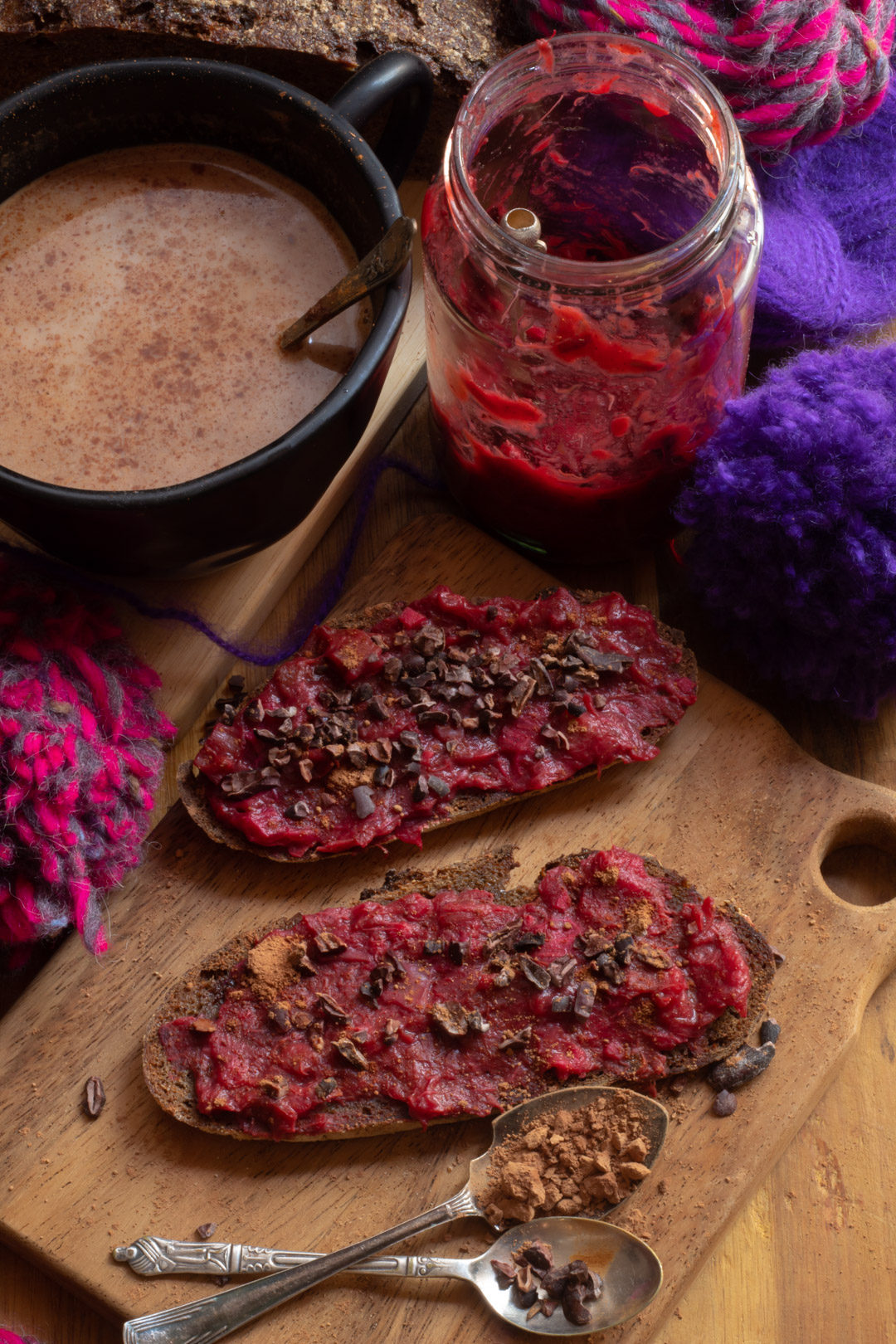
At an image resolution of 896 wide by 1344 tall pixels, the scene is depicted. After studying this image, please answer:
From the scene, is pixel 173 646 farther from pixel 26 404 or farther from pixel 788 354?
pixel 788 354

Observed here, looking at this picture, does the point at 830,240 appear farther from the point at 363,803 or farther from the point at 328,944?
the point at 328,944

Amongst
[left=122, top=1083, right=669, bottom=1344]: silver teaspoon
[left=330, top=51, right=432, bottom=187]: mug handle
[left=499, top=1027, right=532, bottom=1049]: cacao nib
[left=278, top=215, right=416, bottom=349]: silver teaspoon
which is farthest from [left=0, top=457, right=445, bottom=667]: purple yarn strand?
[left=122, top=1083, right=669, bottom=1344]: silver teaspoon

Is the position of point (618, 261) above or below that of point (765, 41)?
below

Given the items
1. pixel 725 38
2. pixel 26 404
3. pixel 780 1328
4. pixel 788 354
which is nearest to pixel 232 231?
pixel 26 404

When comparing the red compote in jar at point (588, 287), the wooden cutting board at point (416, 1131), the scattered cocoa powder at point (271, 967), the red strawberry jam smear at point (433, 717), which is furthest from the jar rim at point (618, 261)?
the scattered cocoa powder at point (271, 967)

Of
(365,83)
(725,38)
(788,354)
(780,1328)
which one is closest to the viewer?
(365,83)

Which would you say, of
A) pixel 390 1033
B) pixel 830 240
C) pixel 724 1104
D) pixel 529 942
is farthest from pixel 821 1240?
pixel 830 240
